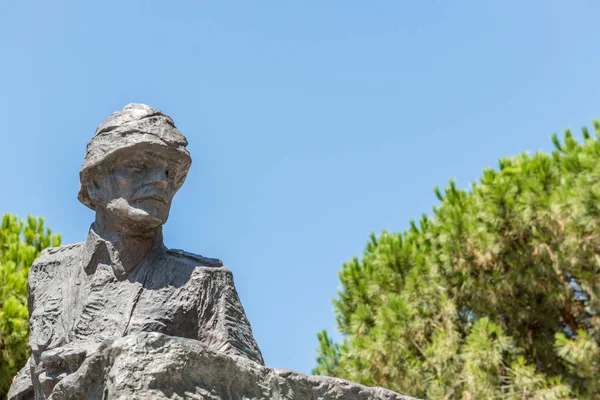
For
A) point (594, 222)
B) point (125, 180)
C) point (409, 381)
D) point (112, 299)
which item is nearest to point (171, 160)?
point (125, 180)

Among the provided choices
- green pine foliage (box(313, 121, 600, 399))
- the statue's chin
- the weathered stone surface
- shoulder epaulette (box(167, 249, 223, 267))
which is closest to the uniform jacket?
shoulder epaulette (box(167, 249, 223, 267))

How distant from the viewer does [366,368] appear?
45.6ft

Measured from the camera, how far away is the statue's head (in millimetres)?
4422

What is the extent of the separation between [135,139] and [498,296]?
10152mm

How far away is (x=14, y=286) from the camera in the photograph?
465 inches

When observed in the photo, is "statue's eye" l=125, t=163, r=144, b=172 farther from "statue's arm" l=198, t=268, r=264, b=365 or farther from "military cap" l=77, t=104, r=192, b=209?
"statue's arm" l=198, t=268, r=264, b=365

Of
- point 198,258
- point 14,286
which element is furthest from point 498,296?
point 198,258

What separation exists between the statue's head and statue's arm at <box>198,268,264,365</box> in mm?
385

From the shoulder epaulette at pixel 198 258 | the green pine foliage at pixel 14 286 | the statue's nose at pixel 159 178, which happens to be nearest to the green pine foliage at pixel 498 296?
the green pine foliage at pixel 14 286

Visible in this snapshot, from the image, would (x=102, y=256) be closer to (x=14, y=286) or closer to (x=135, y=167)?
(x=135, y=167)

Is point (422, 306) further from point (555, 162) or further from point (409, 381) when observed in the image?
point (555, 162)

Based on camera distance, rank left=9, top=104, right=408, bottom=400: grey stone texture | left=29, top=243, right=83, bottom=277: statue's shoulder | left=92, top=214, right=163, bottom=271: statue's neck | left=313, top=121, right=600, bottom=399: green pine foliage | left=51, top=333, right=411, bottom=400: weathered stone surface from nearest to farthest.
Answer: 1. left=51, top=333, right=411, bottom=400: weathered stone surface
2. left=9, top=104, right=408, bottom=400: grey stone texture
3. left=92, top=214, right=163, bottom=271: statue's neck
4. left=29, top=243, right=83, bottom=277: statue's shoulder
5. left=313, top=121, right=600, bottom=399: green pine foliage

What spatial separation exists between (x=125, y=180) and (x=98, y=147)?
22 centimetres

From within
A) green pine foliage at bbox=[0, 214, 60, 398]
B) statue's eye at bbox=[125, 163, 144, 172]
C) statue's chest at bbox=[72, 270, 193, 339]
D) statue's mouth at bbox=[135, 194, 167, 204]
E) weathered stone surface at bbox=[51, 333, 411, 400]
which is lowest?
→ weathered stone surface at bbox=[51, 333, 411, 400]
